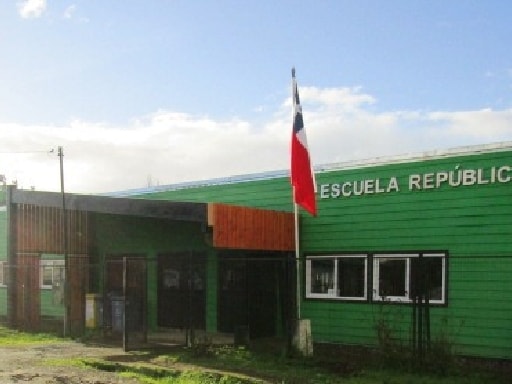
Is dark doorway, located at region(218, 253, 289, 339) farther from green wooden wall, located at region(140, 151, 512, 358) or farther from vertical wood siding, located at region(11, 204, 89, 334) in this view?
vertical wood siding, located at region(11, 204, 89, 334)

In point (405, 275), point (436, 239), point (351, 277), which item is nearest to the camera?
point (436, 239)

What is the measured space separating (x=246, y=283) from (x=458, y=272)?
5081 millimetres

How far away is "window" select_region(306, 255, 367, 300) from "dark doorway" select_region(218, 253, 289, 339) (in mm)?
926

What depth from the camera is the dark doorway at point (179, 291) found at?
17.4m

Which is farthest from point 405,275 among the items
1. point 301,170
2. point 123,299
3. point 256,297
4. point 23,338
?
point 23,338

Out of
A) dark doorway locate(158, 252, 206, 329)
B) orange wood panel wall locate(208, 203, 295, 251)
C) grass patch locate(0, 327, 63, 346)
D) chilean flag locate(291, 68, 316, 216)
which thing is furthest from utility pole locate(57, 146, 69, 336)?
chilean flag locate(291, 68, 316, 216)

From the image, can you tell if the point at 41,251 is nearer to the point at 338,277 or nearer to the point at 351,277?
the point at 338,277

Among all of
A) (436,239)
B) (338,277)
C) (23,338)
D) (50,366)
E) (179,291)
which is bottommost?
(23,338)

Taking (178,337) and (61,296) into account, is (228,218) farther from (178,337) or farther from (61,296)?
(61,296)

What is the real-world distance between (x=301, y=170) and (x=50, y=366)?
5.86m

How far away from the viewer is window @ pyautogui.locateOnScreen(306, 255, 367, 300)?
13977mm

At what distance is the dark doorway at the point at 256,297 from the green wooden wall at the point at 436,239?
129 centimetres

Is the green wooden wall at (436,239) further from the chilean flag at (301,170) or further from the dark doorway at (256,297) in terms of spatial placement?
the chilean flag at (301,170)

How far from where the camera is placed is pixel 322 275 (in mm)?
14742
